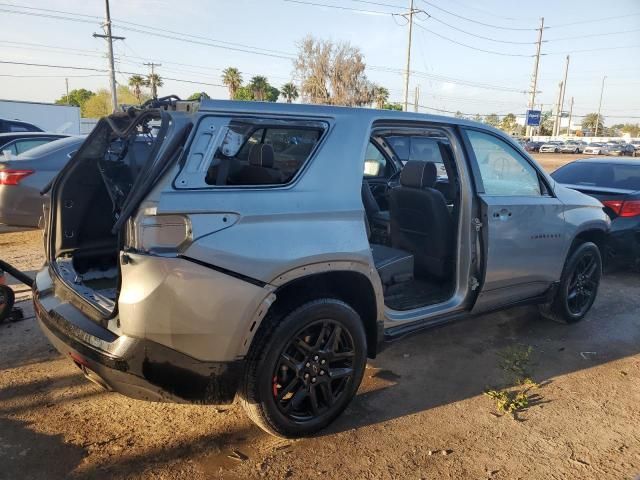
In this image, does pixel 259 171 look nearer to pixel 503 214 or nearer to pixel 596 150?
pixel 503 214

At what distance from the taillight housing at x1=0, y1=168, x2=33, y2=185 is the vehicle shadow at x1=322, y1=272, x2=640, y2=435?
5.40 metres

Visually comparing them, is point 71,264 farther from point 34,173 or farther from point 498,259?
point 34,173

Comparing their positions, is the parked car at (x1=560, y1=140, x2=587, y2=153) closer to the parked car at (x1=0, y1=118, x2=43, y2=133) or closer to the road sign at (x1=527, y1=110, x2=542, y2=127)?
the road sign at (x1=527, y1=110, x2=542, y2=127)

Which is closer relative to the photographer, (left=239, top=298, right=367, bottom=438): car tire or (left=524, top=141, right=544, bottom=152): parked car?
(left=239, top=298, right=367, bottom=438): car tire

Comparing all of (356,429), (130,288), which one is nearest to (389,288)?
(356,429)

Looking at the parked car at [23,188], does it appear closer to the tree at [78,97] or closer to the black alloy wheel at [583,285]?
the black alloy wheel at [583,285]

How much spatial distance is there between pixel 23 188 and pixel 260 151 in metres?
5.04

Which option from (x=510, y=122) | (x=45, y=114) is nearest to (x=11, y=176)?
(x=45, y=114)

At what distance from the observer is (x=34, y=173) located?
673 cm

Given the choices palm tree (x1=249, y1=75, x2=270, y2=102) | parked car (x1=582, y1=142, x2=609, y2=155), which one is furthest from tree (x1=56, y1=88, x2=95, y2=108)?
parked car (x1=582, y1=142, x2=609, y2=155)

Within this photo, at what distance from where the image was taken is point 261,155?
2990 mm

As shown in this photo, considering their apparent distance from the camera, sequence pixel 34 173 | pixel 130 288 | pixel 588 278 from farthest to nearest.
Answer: pixel 34 173, pixel 588 278, pixel 130 288

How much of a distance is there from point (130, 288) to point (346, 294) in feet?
4.04

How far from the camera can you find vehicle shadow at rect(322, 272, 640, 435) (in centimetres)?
335
